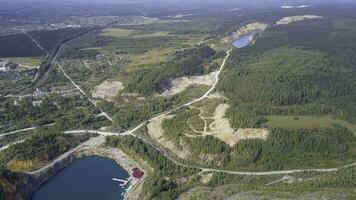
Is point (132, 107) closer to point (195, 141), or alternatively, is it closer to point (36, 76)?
point (195, 141)

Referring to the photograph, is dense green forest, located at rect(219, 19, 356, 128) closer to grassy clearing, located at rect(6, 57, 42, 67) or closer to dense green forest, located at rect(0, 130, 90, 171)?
dense green forest, located at rect(0, 130, 90, 171)

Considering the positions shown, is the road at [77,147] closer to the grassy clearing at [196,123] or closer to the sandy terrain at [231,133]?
the grassy clearing at [196,123]

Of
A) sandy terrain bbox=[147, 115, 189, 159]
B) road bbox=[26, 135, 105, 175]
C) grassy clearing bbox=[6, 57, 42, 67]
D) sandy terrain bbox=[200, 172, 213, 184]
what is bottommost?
sandy terrain bbox=[200, 172, 213, 184]

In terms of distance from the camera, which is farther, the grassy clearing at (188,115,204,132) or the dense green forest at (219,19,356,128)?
the dense green forest at (219,19,356,128)

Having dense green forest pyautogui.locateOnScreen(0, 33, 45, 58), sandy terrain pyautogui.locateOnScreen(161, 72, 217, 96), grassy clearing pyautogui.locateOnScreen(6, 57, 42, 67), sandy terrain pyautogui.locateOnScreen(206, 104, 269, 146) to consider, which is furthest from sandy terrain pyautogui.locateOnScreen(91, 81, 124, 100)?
dense green forest pyautogui.locateOnScreen(0, 33, 45, 58)

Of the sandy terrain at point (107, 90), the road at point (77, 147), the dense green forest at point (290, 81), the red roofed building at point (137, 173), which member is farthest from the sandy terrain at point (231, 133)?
the sandy terrain at point (107, 90)

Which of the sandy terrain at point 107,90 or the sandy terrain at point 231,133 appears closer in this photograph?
the sandy terrain at point 231,133
